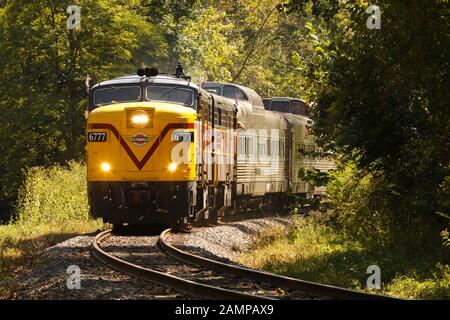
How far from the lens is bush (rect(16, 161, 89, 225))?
24984mm

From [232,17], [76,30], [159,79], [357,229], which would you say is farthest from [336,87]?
[232,17]

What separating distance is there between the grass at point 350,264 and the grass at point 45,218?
158 inches

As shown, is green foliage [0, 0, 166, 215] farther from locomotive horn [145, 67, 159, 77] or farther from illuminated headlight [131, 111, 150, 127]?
illuminated headlight [131, 111, 150, 127]

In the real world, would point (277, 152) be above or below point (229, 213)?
above

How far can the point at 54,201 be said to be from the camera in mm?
25547

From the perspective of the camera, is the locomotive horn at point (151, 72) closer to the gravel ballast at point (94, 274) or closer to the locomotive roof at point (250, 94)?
the gravel ballast at point (94, 274)

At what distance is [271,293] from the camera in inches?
468

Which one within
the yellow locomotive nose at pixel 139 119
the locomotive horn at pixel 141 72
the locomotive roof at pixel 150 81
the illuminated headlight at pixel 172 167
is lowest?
the illuminated headlight at pixel 172 167

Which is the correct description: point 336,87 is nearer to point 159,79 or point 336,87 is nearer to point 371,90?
point 371,90

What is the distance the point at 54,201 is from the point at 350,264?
12575 mm

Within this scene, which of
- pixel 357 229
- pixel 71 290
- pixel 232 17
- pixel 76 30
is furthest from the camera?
pixel 232 17

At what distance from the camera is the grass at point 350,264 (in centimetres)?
1262

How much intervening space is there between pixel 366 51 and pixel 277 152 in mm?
14977

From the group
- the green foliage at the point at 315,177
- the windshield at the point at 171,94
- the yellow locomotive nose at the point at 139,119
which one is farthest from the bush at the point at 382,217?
the yellow locomotive nose at the point at 139,119
